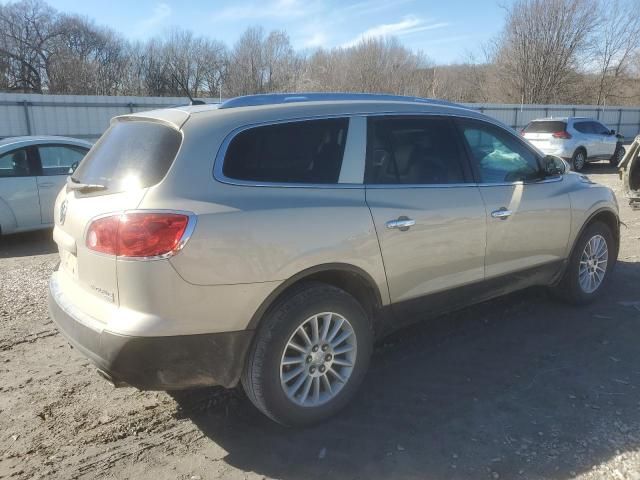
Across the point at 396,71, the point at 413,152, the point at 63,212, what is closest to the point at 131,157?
the point at 63,212

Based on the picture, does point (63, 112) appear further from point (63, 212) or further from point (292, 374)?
point (292, 374)

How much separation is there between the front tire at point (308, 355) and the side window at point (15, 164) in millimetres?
6035

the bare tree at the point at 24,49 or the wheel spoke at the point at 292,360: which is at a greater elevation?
the bare tree at the point at 24,49

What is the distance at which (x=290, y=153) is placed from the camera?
9.77 feet

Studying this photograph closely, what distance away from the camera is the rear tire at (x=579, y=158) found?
57.1 feet

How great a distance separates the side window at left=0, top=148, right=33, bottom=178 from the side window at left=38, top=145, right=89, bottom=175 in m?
0.20

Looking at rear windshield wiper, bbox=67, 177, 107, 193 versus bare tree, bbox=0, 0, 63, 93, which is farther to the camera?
bare tree, bbox=0, 0, 63, 93

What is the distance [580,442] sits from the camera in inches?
115

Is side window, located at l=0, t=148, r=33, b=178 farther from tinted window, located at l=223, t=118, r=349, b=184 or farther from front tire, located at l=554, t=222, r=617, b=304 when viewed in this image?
front tire, located at l=554, t=222, r=617, b=304

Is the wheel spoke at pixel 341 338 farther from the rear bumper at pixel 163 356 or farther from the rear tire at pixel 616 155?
the rear tire at pixel 616 155

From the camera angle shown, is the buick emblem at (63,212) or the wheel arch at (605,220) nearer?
the buick emblem at (63,212)

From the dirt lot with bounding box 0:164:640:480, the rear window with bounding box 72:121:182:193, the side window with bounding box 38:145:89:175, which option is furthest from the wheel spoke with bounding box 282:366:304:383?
the side window with bounding box 38:145:89:175

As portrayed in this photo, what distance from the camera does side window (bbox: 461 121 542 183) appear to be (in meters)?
3.96

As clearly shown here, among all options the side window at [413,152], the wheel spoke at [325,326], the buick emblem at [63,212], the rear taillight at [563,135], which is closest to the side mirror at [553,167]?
the side window at [413,152]
